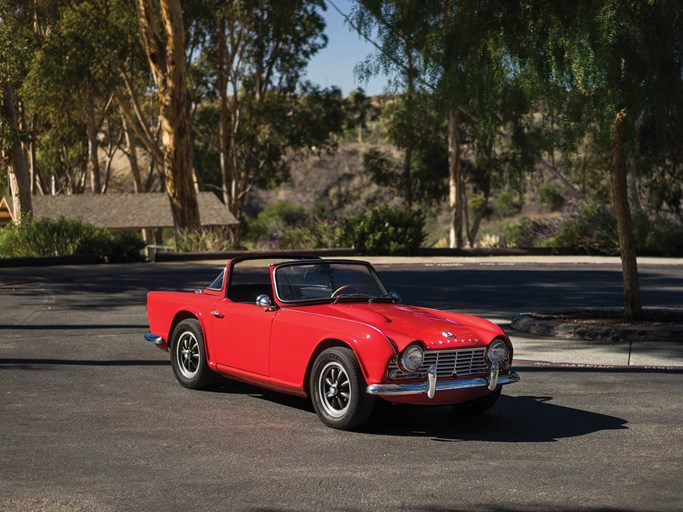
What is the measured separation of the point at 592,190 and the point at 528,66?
56.5 metres

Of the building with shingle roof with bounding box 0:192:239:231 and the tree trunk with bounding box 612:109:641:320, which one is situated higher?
the building with shingle roof with bounding box 0:192:239:231

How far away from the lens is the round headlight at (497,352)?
8906mm

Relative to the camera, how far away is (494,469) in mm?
→ 7410

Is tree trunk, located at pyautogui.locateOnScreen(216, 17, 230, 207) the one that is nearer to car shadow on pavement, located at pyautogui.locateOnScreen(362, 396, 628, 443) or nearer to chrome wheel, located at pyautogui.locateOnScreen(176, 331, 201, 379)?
chrome wheel, located at pyautogui.locateOnScreen(176, 331, 201, 379)

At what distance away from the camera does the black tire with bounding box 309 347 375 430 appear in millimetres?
8484

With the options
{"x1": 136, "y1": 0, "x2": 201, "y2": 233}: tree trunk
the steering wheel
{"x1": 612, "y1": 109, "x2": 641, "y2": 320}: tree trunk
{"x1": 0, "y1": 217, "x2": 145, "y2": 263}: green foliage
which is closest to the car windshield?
the steering wheel

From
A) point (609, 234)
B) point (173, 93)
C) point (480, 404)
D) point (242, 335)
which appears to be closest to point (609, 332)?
point (480, 404)

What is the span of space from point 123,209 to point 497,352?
55.2 m

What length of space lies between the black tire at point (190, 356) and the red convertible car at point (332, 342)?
0.01 metres

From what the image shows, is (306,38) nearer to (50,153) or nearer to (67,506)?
(50,153)

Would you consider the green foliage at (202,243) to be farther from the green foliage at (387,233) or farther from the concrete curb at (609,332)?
the concrete curb at (609,332)

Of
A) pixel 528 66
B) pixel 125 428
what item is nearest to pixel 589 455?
pixel 125 428

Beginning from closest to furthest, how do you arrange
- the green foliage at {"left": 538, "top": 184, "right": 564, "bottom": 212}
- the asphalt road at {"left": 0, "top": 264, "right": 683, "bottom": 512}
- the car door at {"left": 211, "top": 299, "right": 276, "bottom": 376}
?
1. the asphalt road at {"left": 0, "top": 264, "right": 683, "bottom": 512}
2. the car door at {"left": 211, "top": 299, "right": 276, "bottom": 376}
3. the green foliage at {"left": 538, "top": 184, "right": 564, "bottom": 212}

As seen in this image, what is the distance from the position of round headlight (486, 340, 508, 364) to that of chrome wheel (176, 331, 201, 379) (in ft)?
10.4
